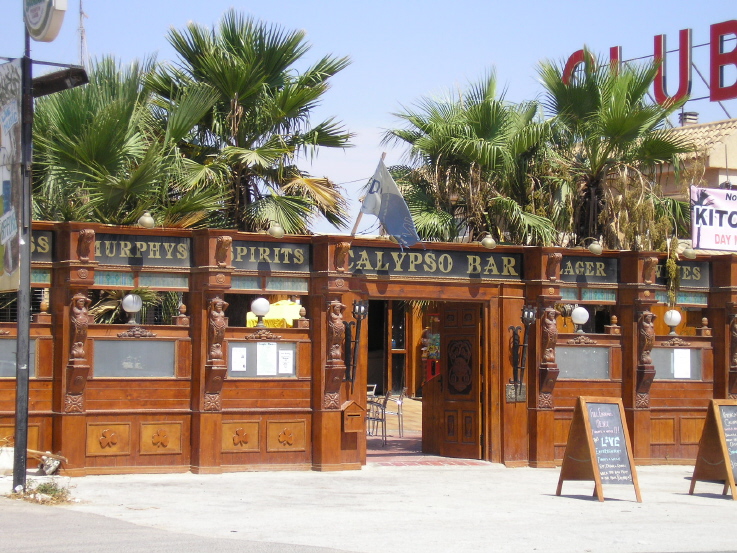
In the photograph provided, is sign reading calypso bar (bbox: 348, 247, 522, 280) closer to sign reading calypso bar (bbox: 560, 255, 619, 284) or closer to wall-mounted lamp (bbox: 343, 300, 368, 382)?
wall-mounted lamp (bbox: 343, 300, 368, 382)

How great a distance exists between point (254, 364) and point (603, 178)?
7817mm

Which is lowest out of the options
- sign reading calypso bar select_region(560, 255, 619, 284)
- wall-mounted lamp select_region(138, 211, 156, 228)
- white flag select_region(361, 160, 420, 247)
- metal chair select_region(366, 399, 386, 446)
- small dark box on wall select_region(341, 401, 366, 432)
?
metal chair select_region(366, 399, 386, 446)

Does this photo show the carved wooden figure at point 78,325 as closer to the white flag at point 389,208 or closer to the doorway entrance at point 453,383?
the white flag at point 389,208

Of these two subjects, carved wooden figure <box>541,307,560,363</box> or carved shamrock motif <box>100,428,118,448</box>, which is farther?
carved wooden figure <box>541,307,560,363</box>

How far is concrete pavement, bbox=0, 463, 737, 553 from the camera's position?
925cm

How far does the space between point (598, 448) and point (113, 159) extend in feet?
24.7

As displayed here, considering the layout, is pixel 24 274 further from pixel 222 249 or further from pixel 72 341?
pixel 222 249

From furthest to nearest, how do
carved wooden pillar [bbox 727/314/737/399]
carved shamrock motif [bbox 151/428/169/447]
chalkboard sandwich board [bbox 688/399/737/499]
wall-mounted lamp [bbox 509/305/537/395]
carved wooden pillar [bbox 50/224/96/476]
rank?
carved wooden pillar [bbox 727/314/737/399] → wall-mounted lamp [bbox 509/305/537/395] → carved shamrock motif [bbox 151/428/169/447] → carved wooden pillar [bbox 50/224/96/476] → chalkboard sandwich board [bbox 688/399/737/499]

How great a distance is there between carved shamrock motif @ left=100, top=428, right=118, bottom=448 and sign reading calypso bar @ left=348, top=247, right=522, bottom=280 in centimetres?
401

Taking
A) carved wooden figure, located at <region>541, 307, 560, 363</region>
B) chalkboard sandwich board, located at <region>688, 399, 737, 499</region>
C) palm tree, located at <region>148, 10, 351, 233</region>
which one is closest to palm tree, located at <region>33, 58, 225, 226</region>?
palm tree, located at <region>148, 10, 351, 233</region>

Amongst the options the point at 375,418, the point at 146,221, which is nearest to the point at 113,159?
the point at 146,221

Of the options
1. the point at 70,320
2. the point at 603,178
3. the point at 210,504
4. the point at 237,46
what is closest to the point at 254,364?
the point at 70,320

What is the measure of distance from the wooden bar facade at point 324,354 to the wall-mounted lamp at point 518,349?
36 mm

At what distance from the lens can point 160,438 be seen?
14.5 meters
